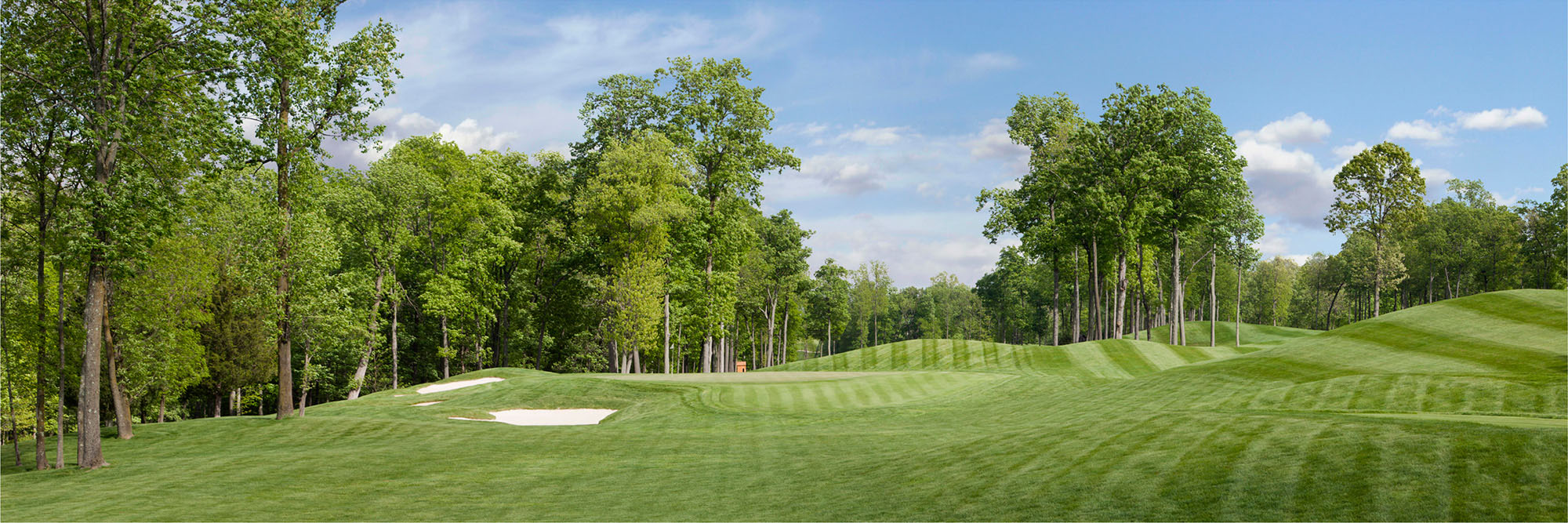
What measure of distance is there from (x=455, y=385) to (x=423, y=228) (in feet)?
39.3

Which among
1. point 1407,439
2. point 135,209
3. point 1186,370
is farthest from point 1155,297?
point 135,209

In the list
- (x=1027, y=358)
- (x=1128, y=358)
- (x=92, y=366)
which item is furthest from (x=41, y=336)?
(x=1128, y=358)

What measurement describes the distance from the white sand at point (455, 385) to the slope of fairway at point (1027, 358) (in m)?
14.4

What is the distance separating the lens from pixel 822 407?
25.6 m

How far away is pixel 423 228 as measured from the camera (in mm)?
43219

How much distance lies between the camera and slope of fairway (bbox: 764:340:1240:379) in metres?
37.7

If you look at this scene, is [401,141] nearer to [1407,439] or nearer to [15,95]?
[15,95]

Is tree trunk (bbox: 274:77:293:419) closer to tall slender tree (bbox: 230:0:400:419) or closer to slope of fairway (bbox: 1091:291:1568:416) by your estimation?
tall slender tree (bbox: 230:0:400:419)

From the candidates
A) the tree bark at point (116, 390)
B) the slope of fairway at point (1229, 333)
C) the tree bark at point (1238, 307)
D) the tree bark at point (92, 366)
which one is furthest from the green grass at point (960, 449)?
the slope of fairway at point (1229, 333)

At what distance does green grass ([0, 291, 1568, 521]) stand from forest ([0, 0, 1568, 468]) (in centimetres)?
443

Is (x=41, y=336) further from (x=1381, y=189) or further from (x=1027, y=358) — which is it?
(x=1381, y=189)

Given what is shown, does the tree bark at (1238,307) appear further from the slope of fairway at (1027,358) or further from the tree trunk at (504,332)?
the tree trunk at (504,332)

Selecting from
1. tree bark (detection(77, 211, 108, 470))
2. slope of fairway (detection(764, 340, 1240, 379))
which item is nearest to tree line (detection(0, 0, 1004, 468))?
tree bark (detection(77, 211, 108, 470))

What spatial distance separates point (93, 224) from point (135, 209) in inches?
49.3
